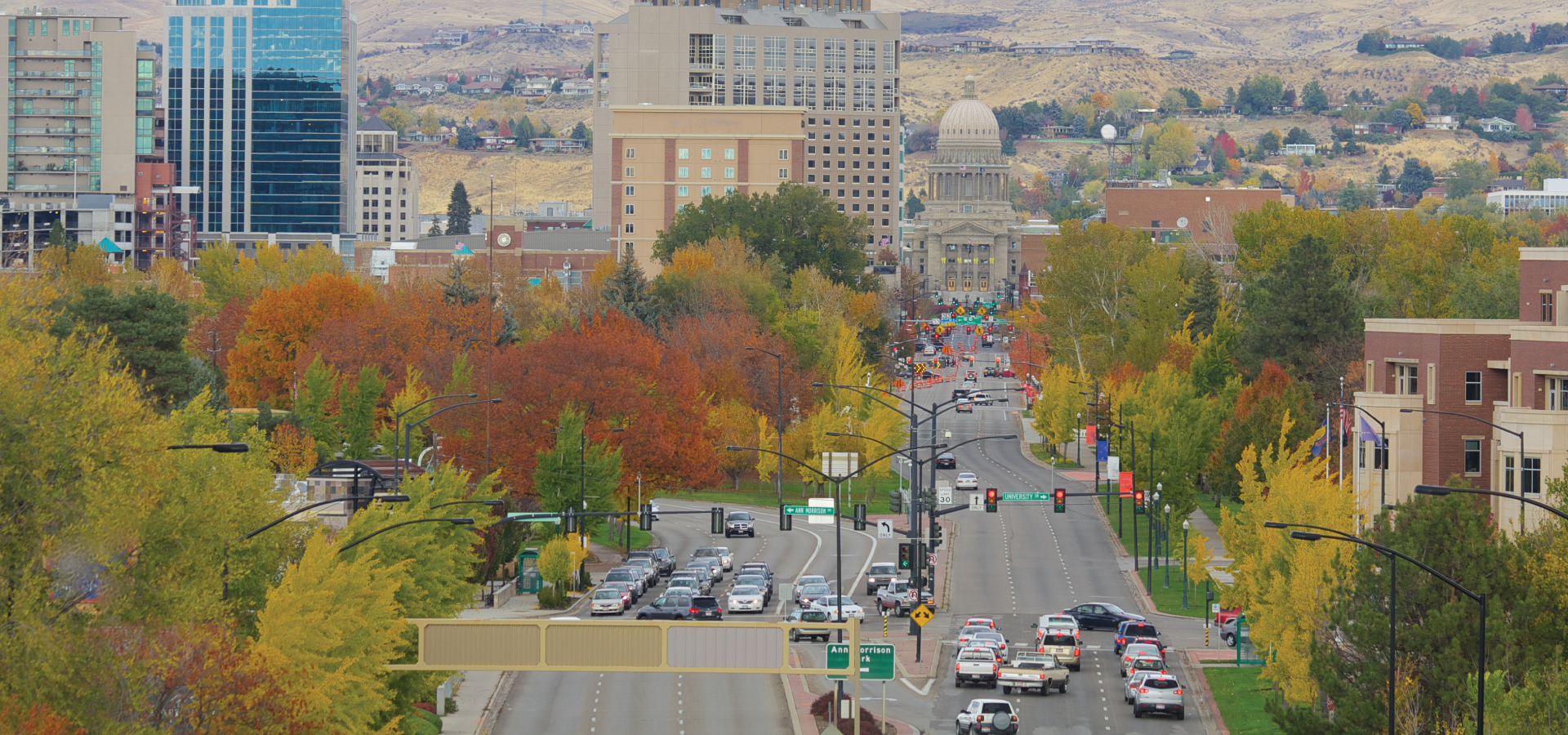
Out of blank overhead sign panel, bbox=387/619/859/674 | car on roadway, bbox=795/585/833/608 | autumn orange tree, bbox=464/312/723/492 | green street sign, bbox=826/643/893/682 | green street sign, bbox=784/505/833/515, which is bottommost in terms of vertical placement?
car on roadway, bbox=795/585/833/608

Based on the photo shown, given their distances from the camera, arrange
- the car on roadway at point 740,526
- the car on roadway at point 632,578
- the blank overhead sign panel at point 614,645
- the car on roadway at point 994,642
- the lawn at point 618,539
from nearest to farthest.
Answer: the blank overhead sign panel at point 614,645 < the car on roadway at point 994,642 < the car on roadway at point 632,578 < the lawn at point 618,539 < the car on roadway at point 740,526

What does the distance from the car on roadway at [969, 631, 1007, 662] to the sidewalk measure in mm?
14280

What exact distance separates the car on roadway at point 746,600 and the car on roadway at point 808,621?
1.89 m

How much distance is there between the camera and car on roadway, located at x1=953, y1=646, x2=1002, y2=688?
205 feet

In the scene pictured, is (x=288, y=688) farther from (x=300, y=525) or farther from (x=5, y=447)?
(x=300, y=525)

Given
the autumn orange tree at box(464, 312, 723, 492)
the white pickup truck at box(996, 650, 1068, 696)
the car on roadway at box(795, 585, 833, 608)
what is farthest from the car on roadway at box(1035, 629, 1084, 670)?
the autumn orange tree at box(464, 312, 723, 492)

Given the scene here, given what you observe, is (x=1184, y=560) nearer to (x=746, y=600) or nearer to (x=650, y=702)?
(x=746, y=600)

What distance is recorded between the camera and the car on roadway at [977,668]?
62.4 m

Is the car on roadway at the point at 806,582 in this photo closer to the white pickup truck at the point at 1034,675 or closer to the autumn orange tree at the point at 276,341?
the white pickup truck at the point at 1034,675

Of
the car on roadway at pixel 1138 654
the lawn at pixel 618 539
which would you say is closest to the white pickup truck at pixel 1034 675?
the car on roadway at pixel 1138 654

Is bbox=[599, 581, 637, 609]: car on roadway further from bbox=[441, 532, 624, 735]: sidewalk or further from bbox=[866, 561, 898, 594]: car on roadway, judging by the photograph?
bbox=[866, 561, 898, 594]: car on roadway

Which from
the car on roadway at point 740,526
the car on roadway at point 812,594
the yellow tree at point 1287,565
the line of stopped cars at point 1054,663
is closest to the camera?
the yellow tree at point 1287,565

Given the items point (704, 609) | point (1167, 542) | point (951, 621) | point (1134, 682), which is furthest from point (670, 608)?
point (1167, 542)

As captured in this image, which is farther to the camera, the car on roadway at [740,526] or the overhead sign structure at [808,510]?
the car on roadway at [740,526]
